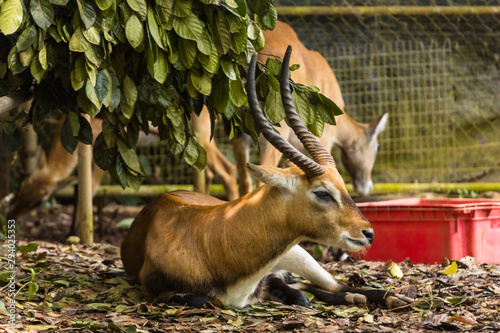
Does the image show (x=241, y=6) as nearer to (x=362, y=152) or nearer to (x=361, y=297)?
(x=361, y=297)

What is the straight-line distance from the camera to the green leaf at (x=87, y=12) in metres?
2.90

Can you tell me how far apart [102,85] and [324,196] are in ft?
3.88

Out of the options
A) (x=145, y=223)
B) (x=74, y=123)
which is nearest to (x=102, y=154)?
(x=74, y=123)

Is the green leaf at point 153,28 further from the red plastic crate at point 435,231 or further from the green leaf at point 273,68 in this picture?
the red plastic crate at point 435,231

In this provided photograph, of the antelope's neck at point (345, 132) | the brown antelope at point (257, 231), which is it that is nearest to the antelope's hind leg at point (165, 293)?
the brown antelope at point (257, 231)

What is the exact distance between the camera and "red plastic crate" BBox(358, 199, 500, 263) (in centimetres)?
478

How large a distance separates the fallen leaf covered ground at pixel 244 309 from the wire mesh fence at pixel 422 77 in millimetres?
3555

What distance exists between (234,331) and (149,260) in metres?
0.73

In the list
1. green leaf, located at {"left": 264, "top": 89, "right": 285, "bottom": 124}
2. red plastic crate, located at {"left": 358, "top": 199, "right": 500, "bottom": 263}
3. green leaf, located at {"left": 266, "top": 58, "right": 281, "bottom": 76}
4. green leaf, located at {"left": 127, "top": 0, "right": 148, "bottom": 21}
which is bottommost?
red plastic crate, located at {"left": 358, "top": 199, "right": 500, "bottom": 263}

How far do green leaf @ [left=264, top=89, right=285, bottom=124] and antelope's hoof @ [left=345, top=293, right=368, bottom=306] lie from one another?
3.48 feet

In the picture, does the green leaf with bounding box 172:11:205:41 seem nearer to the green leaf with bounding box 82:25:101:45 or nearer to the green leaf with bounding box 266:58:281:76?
the green leaf with bounding box 82:25:101:45

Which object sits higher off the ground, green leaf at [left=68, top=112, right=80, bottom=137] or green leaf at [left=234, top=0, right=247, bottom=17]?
green leaf at [left=234, top=0, right=247, bottom=17]

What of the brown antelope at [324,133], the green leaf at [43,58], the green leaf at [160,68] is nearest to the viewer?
the green leaf at [43,58]

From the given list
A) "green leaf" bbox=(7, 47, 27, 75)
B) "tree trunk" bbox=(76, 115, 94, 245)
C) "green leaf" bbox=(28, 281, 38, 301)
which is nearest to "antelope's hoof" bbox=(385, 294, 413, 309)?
"green leaf" bbox=(28, 281, 38, 301)
